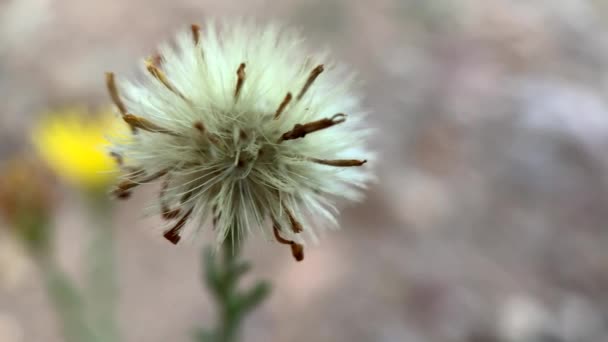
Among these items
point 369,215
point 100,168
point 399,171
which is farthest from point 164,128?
point 399,171

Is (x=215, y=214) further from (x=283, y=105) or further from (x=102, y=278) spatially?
(x=102, y=278)

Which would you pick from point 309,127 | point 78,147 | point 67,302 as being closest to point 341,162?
point 309,127

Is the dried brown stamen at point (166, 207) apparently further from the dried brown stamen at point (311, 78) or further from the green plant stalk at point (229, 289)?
the dried brown stamen at point (311, 78)

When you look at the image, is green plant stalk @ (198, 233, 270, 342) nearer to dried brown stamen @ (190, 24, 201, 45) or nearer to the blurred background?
dried brown stamen @ (190, 24, 201, 45)

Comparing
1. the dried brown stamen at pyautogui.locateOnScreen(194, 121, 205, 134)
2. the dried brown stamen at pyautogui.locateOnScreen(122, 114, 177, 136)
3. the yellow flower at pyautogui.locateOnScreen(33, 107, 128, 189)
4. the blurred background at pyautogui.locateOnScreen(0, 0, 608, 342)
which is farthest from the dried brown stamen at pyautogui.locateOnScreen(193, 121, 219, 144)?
the blurred background at pyautogui.locateOnScreen(0, 0, 608, 342)

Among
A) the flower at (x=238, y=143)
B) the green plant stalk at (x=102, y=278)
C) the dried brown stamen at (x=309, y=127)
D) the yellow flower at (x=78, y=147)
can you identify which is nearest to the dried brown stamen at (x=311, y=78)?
the flower at (x=238, y=143)

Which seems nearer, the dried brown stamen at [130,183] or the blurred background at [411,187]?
the dried brown stamen at [130,183]

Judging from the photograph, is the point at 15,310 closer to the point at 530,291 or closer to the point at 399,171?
the point at 399,171
